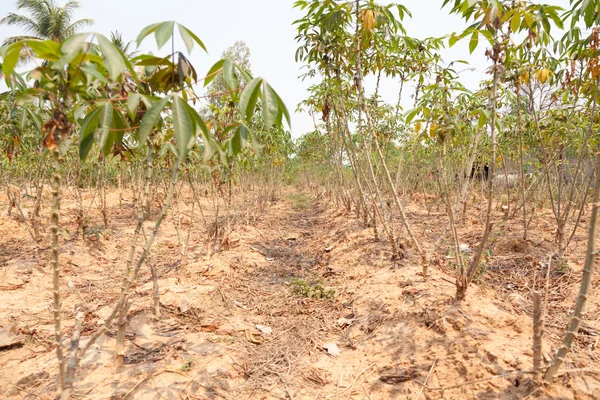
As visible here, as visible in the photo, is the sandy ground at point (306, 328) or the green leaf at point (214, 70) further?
the sandy ground at point (306, 328)

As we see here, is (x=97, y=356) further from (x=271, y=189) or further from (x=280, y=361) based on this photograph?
(x=271, y=189)

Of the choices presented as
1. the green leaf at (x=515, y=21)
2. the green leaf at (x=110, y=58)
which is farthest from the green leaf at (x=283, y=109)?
the green leaf at (x=515, y=21)

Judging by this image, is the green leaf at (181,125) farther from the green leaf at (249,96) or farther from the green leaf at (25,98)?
the green leaf at (25,98)

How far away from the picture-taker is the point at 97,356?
2.21m

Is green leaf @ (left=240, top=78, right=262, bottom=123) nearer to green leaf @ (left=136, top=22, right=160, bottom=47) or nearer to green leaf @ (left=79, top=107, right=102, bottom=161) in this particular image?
green leaf @ (left=136, top=22, right=160, bottom=47)

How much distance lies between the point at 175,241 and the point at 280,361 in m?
4.17

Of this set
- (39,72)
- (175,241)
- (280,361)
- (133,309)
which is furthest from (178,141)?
(175,241)

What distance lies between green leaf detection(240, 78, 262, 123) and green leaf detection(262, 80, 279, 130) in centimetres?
3

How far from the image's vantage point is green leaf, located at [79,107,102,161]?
1.15m

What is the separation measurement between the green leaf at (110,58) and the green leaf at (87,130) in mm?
222

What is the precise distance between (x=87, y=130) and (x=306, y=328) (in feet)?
7.35

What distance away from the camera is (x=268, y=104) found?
1216 millimetres

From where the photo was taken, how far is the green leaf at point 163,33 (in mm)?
1071

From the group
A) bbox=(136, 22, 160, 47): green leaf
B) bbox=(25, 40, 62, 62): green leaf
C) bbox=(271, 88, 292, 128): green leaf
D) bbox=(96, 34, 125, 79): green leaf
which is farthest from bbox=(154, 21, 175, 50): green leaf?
bbox=(271, 88, 292, 128): green leaf
